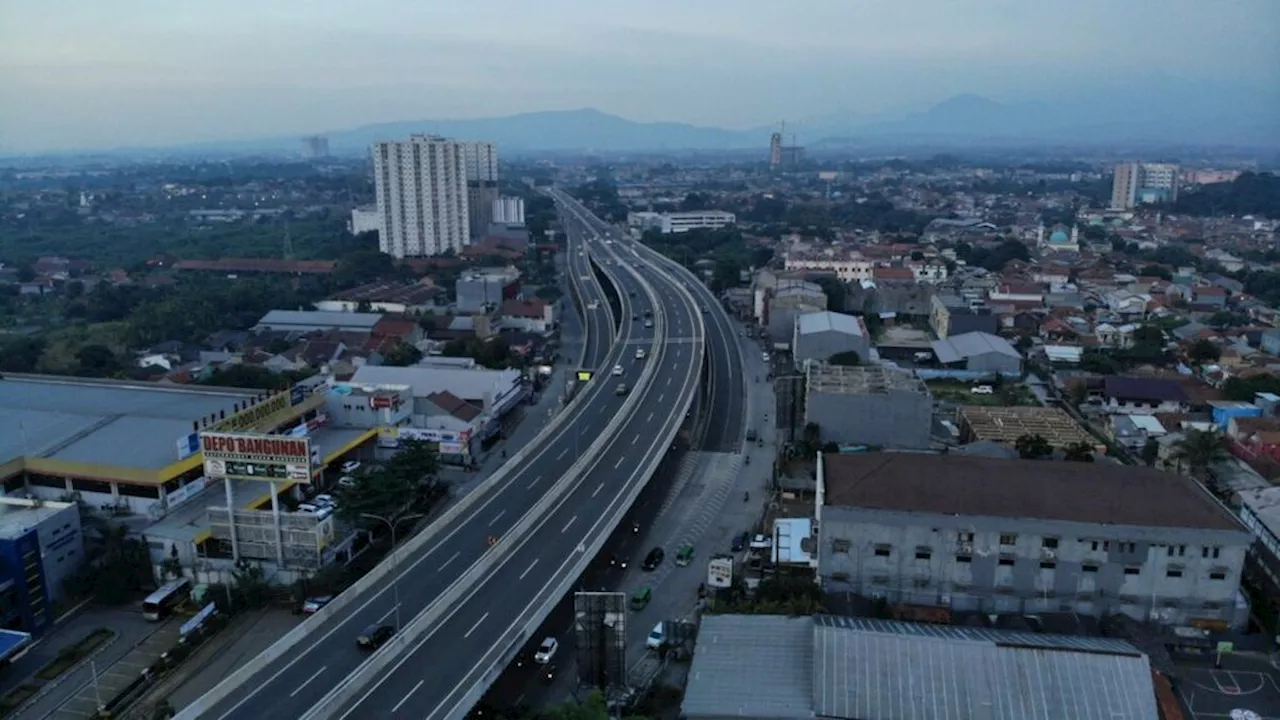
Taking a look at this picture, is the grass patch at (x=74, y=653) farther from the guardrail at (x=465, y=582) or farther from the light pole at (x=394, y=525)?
the guardrail at (x=465, y=582)

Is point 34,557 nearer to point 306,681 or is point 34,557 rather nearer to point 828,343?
point 306,681

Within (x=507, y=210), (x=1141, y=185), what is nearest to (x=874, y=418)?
(x=507, y=210)

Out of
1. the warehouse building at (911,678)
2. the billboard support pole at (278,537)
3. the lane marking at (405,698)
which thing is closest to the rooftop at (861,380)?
the warehouse building at (911,678)

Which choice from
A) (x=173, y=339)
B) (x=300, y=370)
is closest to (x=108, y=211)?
(x=173, y=339)

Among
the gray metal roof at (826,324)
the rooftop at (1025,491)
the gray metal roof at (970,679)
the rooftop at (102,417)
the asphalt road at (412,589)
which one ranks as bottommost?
the asphalt road at (412,589)

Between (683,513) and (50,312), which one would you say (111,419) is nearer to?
(683,513)

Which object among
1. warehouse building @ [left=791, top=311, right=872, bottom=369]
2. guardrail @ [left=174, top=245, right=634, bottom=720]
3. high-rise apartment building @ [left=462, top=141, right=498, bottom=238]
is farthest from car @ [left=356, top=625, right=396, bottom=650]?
high-rise apartment building @ [left=462, top=141, right=498, bottom=238]
